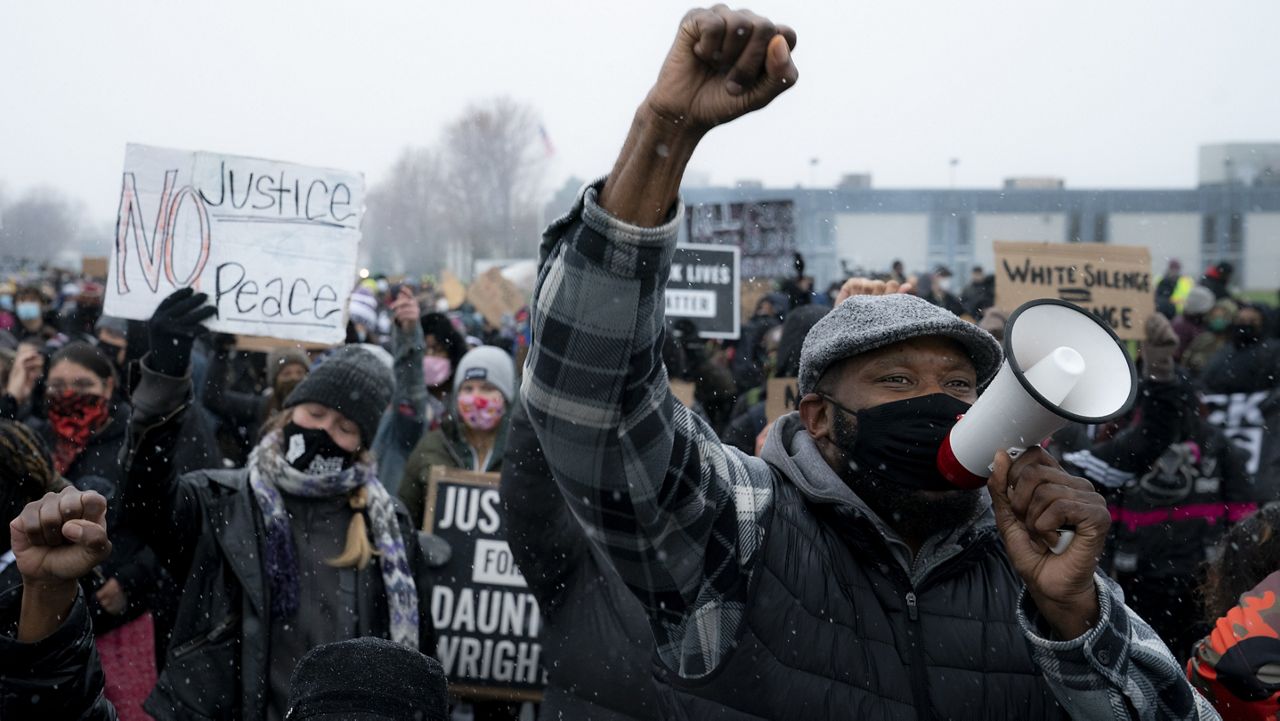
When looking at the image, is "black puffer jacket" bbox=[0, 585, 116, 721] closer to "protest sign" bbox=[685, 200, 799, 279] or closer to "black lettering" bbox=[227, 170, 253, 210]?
"black lettering" bbox=[227, 170, 253, 210]

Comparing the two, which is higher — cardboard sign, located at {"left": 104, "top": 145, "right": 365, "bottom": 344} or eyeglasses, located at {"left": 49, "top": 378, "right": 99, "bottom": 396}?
cardboard sign, located at {"left": 104, "top": 145, "right": 365, "bottom": 344}

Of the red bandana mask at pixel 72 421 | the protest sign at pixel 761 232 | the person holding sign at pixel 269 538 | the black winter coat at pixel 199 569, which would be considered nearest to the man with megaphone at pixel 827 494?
the person holding sign at pixel 269 538

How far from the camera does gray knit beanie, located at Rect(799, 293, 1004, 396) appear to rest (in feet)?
6.70

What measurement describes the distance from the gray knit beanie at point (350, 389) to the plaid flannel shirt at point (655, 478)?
1.93 meters

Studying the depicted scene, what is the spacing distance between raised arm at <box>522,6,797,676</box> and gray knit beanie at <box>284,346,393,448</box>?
1.94 m

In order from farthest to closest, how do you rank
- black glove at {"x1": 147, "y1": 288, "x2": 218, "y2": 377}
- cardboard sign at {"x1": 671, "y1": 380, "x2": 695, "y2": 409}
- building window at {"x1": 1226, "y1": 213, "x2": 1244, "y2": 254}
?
building window at {"x1": 1226, "y1": 213, "x2": 1244, "y2": 254} → cardboard sign at {"x1": 671, "y1": 380, "x2": 695, "y2": 409} → black glove at {"x1": 147, "y1": 288, "x2": 218, "y2": 377}

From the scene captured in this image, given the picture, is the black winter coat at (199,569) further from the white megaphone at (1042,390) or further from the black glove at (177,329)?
the white megaphone at (1042,390)

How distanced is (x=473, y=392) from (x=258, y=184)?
1276 millimetres

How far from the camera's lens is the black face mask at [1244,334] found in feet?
25.0

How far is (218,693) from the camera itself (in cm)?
307

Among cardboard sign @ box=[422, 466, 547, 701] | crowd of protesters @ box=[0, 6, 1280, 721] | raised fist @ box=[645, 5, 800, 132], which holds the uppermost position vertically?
raised fist @ box=[645, 5, 800, 132]

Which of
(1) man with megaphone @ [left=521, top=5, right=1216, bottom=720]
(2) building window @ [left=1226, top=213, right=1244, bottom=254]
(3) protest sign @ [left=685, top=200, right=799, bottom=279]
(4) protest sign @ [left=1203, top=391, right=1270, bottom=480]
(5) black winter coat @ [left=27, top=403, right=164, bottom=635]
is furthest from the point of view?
(2) building window @ [left=1226, top=213, right=1244, bottom=254]

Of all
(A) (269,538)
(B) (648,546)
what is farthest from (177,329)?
(B) (648,546)

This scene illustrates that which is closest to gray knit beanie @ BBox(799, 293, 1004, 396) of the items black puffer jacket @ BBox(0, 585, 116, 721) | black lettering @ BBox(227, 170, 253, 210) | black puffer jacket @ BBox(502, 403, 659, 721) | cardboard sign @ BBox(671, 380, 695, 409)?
black puffer jacket @ BBox(502, 403, 659, 721)
